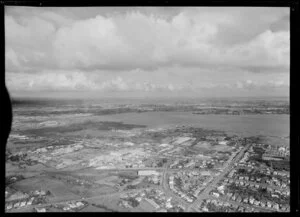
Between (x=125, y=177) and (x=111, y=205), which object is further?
(x=125, y=177)

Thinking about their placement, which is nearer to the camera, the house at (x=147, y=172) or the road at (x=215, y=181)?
the road at (x=215, y=181)

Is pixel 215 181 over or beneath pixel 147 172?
beneath

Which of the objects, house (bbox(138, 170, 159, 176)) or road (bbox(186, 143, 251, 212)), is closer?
road (bbox(186, 143, 251, 212))
